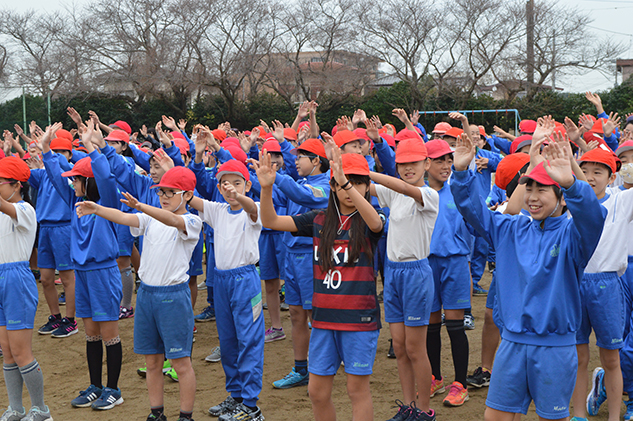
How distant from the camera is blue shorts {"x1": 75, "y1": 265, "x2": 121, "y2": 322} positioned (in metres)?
4.96

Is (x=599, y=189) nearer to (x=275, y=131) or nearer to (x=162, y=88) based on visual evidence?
(x=275, y=131)

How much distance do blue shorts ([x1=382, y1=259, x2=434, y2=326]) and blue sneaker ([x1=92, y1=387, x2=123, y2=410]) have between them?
2.55 metres

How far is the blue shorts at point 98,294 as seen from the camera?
4.96 meters

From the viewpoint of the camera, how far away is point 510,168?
12.5 feet

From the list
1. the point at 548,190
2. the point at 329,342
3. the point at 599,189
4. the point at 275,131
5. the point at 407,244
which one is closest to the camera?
the point at 548,190

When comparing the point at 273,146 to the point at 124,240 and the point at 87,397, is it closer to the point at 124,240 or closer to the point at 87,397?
the point at 124,240

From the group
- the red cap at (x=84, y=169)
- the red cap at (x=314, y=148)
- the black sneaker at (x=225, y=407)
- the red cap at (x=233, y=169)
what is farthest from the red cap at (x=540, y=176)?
the red cap at (x=84, y=169)

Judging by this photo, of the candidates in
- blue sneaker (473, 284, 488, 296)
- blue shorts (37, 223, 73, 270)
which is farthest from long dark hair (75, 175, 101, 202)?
blue sneaker (473, 284, 488, 296)

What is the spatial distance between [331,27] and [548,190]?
2141cm

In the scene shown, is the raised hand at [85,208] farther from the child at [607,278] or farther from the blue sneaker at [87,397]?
the child at [607,278]

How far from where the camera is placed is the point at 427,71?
23.4 metres

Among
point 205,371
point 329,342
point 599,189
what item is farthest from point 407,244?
point 205,371

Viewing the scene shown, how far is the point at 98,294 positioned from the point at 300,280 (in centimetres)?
180

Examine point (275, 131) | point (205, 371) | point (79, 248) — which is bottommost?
point (205, 371)
